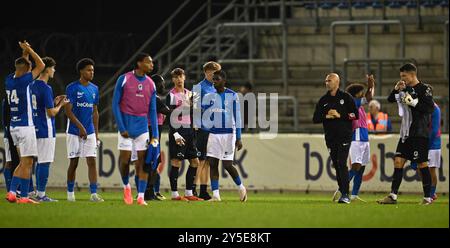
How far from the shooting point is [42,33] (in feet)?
95.5

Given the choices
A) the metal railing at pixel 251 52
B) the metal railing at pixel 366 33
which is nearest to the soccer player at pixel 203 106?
the metal railing at pixel 251 52

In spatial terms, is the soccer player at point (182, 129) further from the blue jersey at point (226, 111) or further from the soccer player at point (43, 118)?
the soccer player at point (43, 118)

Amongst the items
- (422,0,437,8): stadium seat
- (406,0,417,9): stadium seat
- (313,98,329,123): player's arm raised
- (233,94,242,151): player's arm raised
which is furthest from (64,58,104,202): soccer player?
(422,0,437,8): stadium seat

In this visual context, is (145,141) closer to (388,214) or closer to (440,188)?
(388,214)

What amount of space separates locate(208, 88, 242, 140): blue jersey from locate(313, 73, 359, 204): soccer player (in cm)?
160

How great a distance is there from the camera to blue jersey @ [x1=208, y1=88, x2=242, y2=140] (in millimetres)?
18828

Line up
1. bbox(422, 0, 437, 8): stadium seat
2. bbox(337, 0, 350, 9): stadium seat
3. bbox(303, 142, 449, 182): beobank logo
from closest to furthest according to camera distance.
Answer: bbox(303, 142, 449, 182): beobank logo → bbox(422, 0, 437, 8): stadium seat → bbox(337, 0, 350, 9): stadium seat

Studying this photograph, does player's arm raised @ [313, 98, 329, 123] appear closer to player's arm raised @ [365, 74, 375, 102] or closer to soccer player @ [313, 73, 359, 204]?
soccer player @ [313, 73, 359, 204]

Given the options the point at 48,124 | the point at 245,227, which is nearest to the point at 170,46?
the point at 48,124

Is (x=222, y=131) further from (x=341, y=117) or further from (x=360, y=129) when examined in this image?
(x=360, y=129)

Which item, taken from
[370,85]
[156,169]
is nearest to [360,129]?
[370,85]

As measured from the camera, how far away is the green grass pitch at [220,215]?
13773 millimetres

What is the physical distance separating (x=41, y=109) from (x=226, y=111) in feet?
10.6
